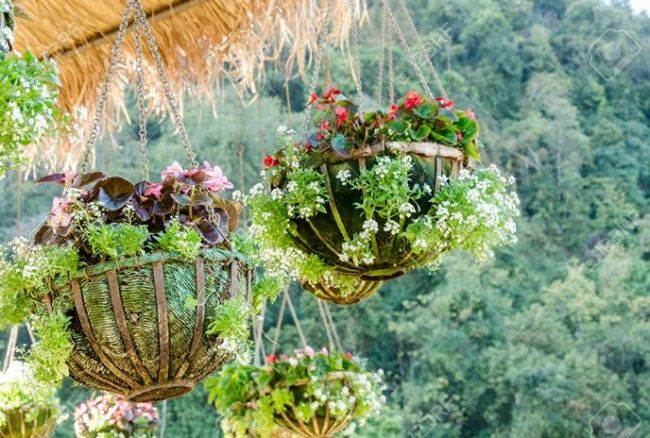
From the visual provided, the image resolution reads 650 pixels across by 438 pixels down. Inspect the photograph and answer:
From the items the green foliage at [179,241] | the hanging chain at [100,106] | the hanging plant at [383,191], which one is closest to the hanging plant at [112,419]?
the hanging plant at [383,191]

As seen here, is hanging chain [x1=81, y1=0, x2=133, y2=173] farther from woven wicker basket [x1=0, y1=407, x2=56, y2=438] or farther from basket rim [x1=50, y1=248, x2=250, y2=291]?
woven wicker basket [x1=0, y1=407, x2=56, y2=438]

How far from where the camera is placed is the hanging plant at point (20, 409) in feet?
8.87

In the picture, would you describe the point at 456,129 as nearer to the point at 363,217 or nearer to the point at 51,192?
the point at 363,217

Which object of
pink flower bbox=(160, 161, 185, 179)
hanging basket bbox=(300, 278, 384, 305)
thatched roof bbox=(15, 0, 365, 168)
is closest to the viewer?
pink flower bbox=(160, 161, 185, 179)

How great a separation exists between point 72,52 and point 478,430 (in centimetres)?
850

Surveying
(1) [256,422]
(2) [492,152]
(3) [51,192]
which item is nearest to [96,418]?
(1) [256,422]

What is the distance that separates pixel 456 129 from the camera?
2121mm

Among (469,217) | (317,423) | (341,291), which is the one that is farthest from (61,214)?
(317,423)

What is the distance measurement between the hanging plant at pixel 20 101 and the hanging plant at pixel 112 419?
208 centimetres

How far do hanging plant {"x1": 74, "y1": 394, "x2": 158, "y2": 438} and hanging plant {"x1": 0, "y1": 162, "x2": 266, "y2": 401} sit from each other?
1.65 metres

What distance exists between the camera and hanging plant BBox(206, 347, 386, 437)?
9.16 ft

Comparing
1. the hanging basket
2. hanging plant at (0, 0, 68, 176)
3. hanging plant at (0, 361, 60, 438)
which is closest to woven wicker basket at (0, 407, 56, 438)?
hanging plant at (0, 361, 60, 438)

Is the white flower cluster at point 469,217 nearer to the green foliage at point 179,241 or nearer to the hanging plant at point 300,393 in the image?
the green foliage at point 179,241

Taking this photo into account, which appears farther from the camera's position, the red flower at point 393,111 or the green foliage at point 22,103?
the red flower at point 393,111
